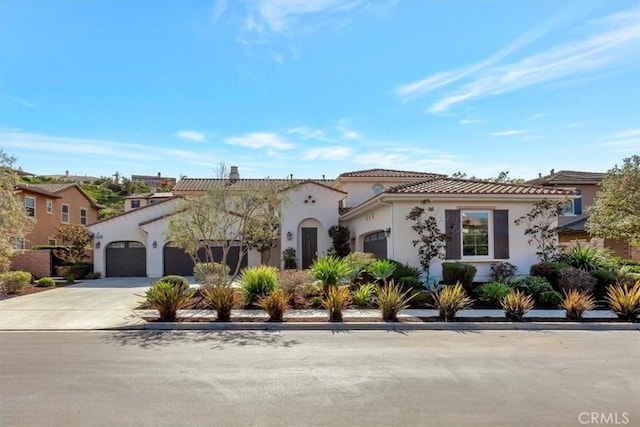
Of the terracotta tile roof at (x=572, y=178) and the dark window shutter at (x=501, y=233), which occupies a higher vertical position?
the terracotta tile roof at (x=572, y=178)

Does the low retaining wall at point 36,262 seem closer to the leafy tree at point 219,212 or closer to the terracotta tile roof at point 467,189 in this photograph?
the leafy tree at point 219,212


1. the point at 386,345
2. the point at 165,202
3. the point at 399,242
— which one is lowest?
the point at 386,345

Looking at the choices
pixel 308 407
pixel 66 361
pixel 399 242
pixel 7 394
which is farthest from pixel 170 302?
pixel 399 242

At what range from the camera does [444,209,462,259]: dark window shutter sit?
1733 centimetres

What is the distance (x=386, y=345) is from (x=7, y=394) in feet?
21.7

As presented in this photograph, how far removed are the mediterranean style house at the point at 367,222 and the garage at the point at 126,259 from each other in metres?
0.06

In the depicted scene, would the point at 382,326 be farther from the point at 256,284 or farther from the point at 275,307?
the point at 256,284

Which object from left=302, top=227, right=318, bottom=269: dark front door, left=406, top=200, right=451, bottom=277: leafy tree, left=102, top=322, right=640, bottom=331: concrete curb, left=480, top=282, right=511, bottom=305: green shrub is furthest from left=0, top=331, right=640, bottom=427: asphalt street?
left=302, top=227, right=318, bottom=269: dark front door

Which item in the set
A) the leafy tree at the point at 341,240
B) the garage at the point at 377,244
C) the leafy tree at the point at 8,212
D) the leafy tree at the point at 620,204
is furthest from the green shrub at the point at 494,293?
the leafy tree at the point at 8,212

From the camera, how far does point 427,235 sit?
1725 cm

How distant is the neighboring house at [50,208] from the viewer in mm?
29969

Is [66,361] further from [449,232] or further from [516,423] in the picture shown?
[449,232]

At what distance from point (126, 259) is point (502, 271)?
2106 centimetres

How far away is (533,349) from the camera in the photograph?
9.13 metres
